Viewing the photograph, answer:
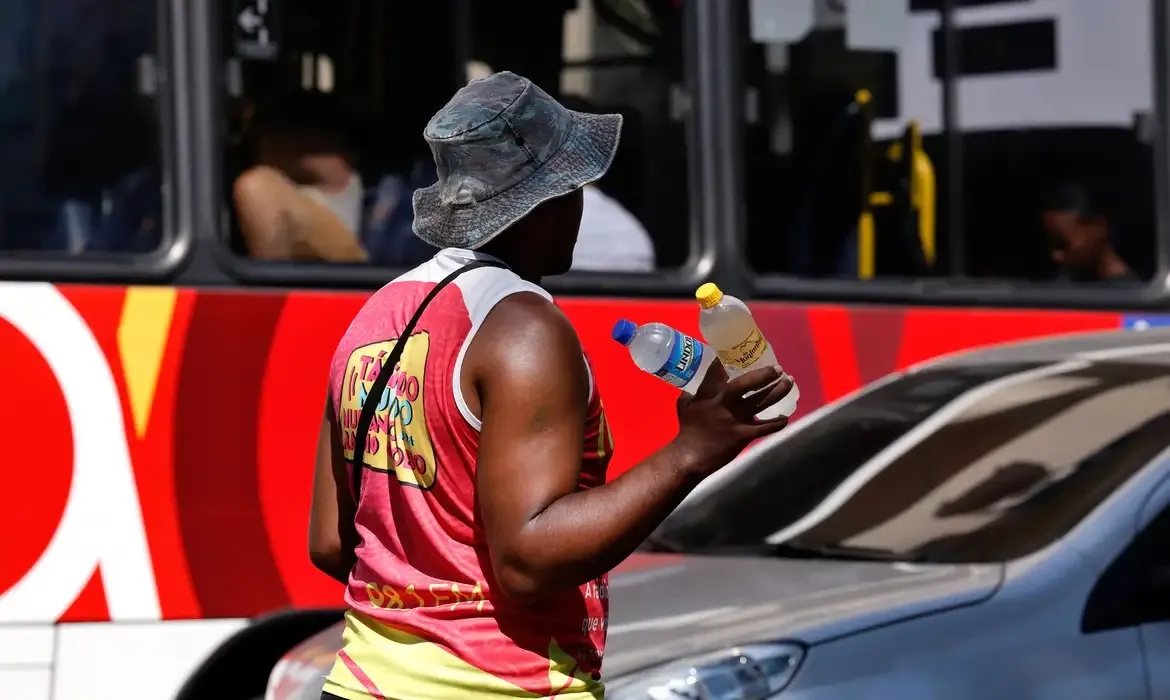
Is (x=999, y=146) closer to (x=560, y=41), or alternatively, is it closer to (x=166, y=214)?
(x=560, y=41)

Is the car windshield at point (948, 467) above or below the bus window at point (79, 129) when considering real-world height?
below

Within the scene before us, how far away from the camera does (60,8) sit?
528cm

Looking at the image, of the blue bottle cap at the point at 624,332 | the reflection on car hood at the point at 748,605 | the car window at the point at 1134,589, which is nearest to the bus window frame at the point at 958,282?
the reflection on car hood at the point at 748,605

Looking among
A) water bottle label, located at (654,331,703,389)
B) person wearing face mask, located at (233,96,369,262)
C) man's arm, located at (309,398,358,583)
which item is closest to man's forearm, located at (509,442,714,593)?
water bottle label, located at (654,331,703,389)

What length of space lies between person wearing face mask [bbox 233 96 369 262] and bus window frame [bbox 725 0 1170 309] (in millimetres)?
1281

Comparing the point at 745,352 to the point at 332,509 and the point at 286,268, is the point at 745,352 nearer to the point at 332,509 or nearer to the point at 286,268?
the point at 332,509

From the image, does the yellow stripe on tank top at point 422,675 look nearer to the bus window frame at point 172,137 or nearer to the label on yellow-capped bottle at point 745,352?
the label on yellow-capped bottle at point 745,352

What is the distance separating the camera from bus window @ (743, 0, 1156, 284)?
6160 mm

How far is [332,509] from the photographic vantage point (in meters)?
2.55

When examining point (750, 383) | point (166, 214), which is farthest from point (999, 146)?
point (750, 383)

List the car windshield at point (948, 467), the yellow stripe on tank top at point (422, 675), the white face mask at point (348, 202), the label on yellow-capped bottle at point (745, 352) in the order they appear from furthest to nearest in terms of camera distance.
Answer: the white face mask at point (348, 202), the car windshield at point (948, 467), the label on yellow-capped bottle at point (745, 352), the yellow stripe on tank top at point (422, 675)

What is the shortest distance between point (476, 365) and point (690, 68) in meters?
4.03

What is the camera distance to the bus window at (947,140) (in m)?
6.16

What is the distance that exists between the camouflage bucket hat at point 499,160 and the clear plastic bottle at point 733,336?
240 millimetres
